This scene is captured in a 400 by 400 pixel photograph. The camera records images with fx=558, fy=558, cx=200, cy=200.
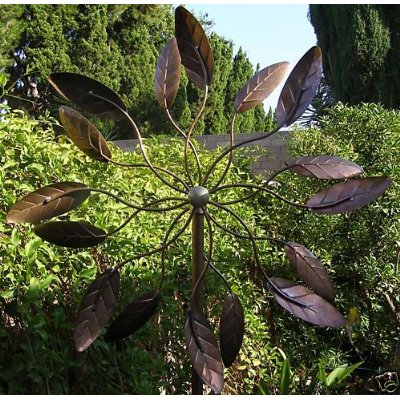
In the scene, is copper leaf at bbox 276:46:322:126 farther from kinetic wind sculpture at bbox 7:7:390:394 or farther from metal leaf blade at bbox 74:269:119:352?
metal leaf blade at bbox 74:269:119:352

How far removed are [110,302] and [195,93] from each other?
11683 millimetres

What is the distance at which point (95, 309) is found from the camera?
147cm

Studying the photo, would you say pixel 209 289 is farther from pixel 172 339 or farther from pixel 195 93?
pixel 195 93

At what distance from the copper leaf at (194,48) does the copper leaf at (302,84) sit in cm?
24

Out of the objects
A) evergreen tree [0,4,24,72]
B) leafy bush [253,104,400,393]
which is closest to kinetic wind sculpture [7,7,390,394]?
leafy bush [253,104,400,393]

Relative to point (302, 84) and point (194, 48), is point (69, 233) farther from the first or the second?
point (302, 84)

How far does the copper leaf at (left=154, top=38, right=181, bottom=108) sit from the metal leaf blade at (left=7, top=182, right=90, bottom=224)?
369 millimetres

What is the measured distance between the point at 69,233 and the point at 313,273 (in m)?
0.68

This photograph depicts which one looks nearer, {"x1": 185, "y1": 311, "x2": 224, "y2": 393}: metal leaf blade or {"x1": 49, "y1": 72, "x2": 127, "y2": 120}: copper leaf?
{"x1": 185, "y1": 311, "x2": 224, "y2": 393}: metal leaf blade

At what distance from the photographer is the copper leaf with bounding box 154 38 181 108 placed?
65.1 inches

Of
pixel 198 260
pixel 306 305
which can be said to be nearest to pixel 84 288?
pixel 198 260

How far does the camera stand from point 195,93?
12844mm

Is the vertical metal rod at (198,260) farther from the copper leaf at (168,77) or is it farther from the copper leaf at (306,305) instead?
the copper leaf at (168,77)

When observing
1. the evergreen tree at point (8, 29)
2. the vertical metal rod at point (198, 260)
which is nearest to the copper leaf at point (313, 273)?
the vertical metal rod at point (198, 260)
